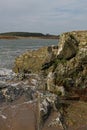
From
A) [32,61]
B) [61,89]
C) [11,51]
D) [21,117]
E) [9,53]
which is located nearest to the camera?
[21,117]

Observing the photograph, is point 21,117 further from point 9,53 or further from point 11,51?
point 11,51

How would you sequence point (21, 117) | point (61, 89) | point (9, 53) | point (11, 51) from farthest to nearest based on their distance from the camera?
point (11, 51), point (9, 53), point (61, 89), point (21, 117)

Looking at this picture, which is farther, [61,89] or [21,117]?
[61,89]

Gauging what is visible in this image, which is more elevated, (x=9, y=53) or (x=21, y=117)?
(x=21, y=117)

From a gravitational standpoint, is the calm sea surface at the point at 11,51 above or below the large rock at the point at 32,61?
below

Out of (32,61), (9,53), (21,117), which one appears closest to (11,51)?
(9,53)

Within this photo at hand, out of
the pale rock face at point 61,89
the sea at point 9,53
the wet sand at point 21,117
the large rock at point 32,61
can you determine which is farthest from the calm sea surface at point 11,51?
the wet sand at point 21,117

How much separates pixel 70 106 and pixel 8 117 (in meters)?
2.59

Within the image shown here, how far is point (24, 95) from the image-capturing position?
41.2 feet

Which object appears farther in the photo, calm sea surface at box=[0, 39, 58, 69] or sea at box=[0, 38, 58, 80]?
calm sea surface at box=[0, 39, 58, 69]

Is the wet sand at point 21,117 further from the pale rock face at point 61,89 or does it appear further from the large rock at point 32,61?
the large rock at point 32,61

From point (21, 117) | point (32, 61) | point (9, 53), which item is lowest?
point (9, 53)

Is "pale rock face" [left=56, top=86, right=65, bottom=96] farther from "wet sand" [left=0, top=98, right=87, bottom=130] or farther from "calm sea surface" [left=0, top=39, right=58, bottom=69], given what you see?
"calm sea surface" [left=0, top=39, right=58, bottom=69]

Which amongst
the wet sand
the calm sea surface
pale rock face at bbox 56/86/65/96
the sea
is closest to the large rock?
the sea
